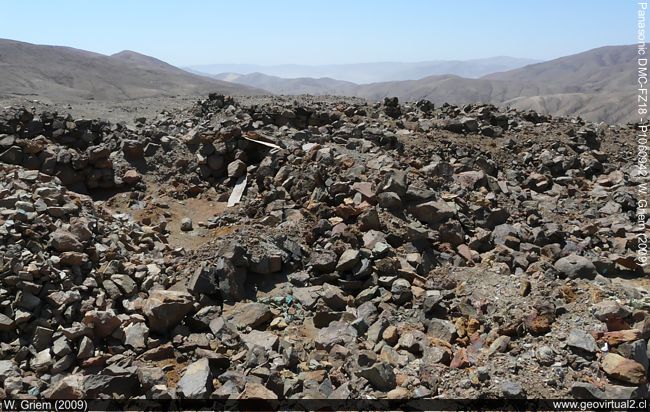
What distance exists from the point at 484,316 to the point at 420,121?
8.85 meters

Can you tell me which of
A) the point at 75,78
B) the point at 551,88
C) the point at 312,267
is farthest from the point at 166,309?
the point at 551,88

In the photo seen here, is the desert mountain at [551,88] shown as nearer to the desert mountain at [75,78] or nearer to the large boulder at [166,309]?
the desert mountain at [75,78]

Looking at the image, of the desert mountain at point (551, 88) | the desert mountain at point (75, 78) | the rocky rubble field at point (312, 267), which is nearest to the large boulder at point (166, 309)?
the rocky rubble field at point (312, 267)

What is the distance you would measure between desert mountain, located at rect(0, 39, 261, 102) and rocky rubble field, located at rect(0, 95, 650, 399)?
40990 mm

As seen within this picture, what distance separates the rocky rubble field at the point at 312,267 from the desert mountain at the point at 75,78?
41.0m

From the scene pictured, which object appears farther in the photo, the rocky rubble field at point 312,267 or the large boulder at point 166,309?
the large boulder at point 166,309

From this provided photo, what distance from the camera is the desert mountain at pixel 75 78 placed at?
51.2m

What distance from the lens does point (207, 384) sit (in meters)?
5.05

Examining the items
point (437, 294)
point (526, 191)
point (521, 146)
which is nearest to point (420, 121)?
point (521, 146)

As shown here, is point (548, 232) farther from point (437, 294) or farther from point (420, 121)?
point (420, 121)

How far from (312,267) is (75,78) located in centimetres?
6783

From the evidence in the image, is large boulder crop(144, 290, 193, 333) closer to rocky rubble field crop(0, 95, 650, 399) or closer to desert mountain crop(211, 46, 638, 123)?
rocky rubble field crop(0, 95, 650, 399)

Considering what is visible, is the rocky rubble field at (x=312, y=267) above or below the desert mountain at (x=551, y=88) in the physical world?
below

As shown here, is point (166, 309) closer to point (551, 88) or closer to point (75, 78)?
point (75, 78)
